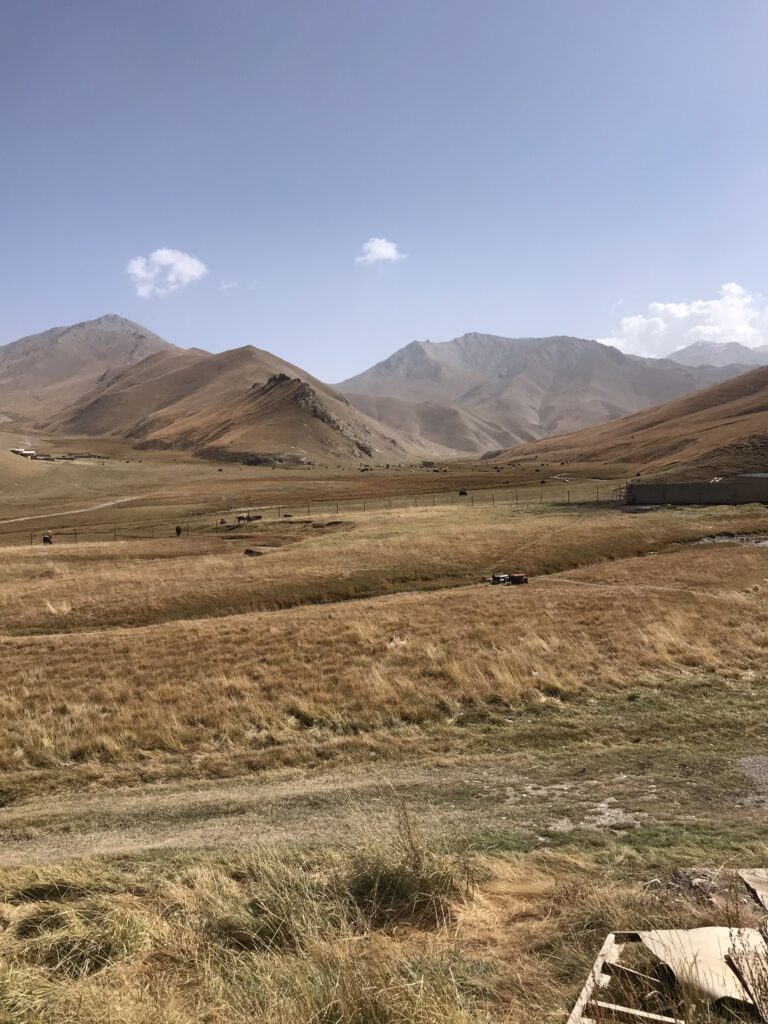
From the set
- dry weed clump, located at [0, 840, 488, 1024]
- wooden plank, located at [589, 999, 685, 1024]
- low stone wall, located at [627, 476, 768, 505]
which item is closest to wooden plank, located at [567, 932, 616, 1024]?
wooden plank, located at [589, 999, 685, 1024]

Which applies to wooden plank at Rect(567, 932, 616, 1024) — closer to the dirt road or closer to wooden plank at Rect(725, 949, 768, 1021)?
wooden plank at Rect(725, 949, 768, 1021)

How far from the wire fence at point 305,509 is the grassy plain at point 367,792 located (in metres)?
39.0

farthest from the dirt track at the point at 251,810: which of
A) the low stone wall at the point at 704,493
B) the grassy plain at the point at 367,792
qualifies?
the low stone wall at the point at 704,493

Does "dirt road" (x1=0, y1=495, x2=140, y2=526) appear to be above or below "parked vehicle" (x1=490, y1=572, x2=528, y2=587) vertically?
above

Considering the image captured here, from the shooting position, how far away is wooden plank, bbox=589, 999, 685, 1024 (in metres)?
5.23

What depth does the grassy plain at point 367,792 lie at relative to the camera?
21.4 ft

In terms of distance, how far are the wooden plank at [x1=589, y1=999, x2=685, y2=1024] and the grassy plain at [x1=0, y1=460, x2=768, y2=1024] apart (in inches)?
16.4

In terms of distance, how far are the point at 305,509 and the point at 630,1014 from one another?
91465 mm

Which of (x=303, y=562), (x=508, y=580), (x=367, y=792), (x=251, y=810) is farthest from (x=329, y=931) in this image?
(x=303, y=562)

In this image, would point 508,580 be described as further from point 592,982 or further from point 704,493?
point 704,493

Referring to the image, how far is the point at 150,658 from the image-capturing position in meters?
24.5

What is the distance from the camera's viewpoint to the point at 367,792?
532 inches

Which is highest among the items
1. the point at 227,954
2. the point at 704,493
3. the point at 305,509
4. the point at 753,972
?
the point at 305,509

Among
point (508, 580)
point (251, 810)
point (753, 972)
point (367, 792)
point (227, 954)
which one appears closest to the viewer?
point (753, 972)
